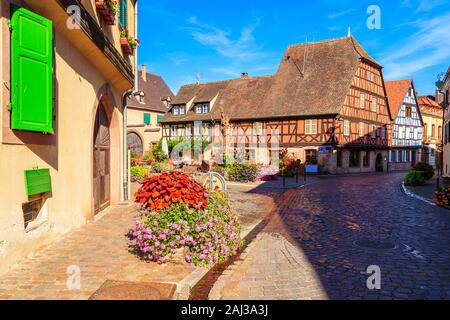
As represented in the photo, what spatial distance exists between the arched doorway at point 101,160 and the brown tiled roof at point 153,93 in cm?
3031

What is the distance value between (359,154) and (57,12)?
3140 centimetres

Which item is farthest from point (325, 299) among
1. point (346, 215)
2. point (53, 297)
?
point (346, 215)

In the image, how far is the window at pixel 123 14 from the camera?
34.8 ft

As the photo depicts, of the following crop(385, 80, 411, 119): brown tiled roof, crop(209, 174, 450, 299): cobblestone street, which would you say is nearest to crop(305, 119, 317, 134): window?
crop(385, 80, 411, 119): brown tiled roof

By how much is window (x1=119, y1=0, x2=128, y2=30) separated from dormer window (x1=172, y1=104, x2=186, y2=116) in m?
27.6

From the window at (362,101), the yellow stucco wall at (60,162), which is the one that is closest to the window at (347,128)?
the window at (362,101)

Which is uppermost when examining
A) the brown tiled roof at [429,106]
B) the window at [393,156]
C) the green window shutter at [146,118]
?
the brown tiled roof at [429,106]

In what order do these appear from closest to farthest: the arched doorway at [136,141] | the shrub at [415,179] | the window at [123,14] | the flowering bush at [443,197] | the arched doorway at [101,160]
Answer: the arched doorway at [101,160] → the window at [123,14] → the flowering bush at [443,197] → the shrub at [415,179] → the arched doorway at [136,141]

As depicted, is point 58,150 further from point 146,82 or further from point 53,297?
point 146,82

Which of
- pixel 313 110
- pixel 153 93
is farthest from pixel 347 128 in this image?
pixel 153 93

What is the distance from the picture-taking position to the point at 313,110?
30094 mm

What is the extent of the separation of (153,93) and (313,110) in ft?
76.6

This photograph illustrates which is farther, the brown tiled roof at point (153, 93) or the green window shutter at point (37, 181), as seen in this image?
the brown tiled roof at point (153, 93)

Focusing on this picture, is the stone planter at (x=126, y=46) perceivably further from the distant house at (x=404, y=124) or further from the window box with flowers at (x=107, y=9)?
the distant house at (x=404, y=124)
